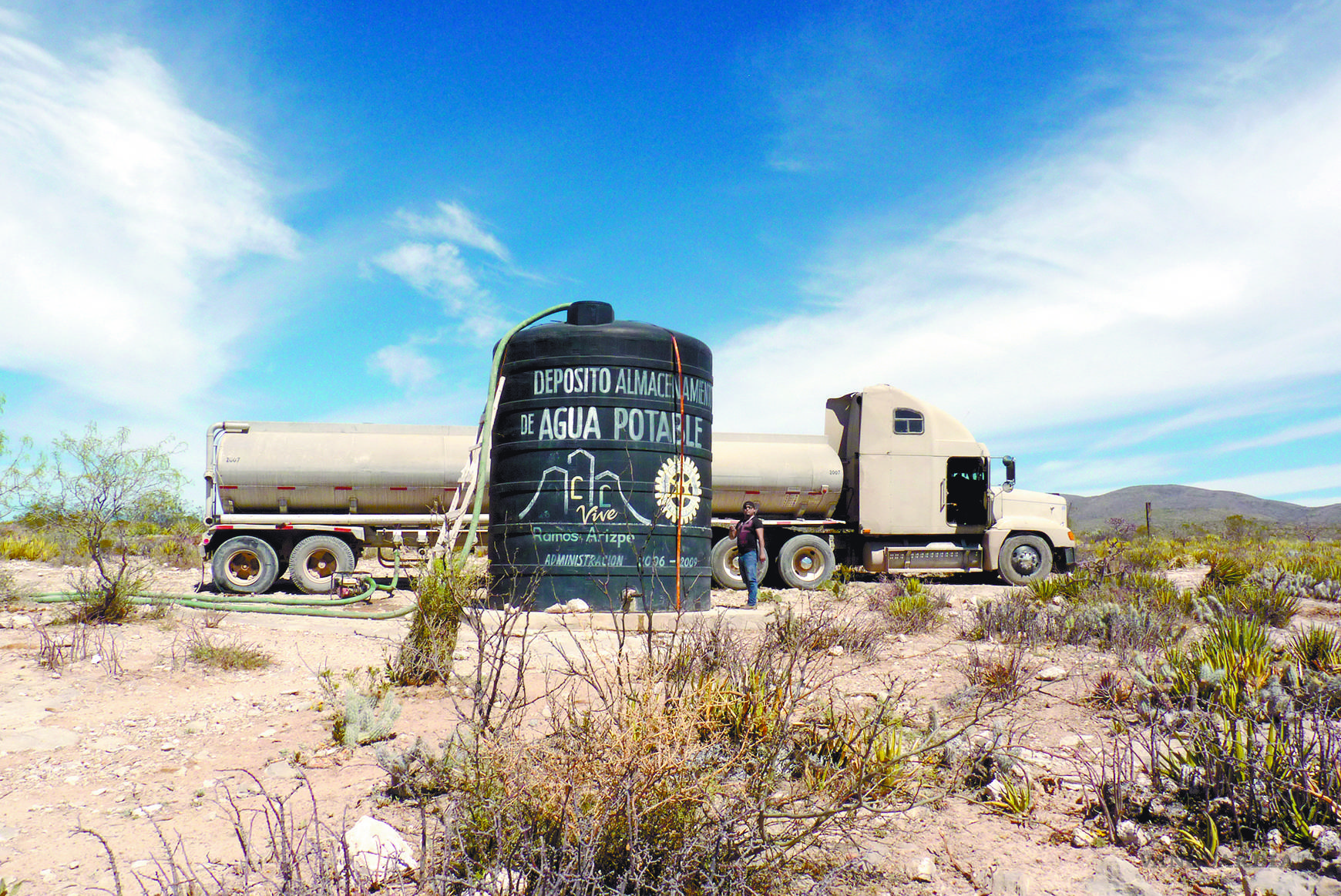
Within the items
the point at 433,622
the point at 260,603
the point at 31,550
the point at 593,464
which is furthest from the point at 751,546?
the point at 31,550

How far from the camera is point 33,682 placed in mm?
5715

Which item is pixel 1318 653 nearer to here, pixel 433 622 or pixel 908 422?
pixel 433 622

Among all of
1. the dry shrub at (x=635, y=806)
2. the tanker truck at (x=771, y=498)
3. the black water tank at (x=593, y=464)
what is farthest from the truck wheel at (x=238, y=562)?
the dry shrub at (x=635, y=806)

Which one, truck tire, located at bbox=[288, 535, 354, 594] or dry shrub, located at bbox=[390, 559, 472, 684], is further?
truck tire, located at bbox=[288, 535, 354, 594]

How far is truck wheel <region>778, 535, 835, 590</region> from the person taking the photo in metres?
15.0

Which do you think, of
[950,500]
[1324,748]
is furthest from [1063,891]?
[950,500]

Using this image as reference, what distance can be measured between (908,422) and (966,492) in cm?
204

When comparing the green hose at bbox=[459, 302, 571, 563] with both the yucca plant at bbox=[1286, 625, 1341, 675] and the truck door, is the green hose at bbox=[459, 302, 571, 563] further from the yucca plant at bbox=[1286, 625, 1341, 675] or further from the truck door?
the truck door

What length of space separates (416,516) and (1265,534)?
32636 mm

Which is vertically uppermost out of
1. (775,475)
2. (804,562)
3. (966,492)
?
(775,475)

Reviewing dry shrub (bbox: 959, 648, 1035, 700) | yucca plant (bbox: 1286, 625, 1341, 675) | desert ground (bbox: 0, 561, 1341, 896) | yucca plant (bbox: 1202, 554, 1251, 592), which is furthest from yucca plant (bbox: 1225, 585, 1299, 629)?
dry shrub (bbox: 959, 648, 1035, 700)

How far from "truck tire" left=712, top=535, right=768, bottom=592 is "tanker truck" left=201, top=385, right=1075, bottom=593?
0.03 m

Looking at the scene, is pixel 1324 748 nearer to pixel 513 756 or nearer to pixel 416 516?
pixel 513 756

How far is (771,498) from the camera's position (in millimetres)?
15055
